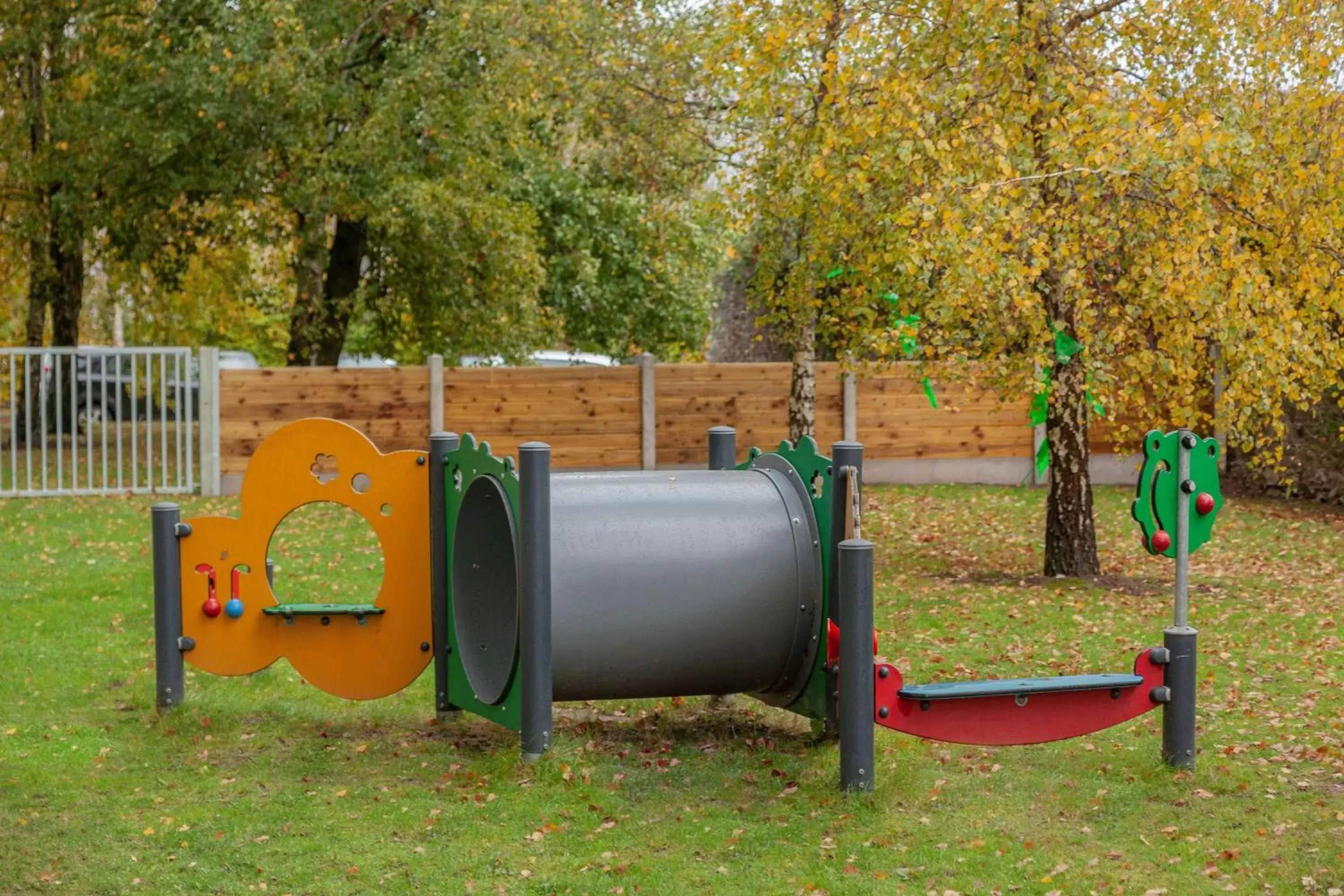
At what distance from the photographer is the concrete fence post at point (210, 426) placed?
1812 centimetres

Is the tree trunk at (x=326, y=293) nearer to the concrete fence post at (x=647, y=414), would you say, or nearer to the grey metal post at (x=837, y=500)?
the concrete fence post at (x=647, y=414)

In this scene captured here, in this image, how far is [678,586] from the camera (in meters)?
6.88

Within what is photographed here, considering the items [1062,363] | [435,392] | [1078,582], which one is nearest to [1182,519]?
[1062,363]

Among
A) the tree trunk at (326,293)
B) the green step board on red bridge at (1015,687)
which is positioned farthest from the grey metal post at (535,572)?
the tree trunk at (326,293)

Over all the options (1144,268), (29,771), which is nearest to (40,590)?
(29,771)

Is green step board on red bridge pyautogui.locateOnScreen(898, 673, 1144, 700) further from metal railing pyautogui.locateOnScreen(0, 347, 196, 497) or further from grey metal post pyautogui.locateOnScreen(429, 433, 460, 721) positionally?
metal railing pyautogui.locateOnScreen(0, 347, 196, 497)

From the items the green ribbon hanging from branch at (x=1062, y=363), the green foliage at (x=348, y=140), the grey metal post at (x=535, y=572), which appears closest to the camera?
the grey metal post at (x=535, y=572)

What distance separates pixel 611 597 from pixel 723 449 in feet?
5.93

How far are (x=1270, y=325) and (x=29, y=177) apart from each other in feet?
51.2

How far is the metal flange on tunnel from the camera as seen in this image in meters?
6.74

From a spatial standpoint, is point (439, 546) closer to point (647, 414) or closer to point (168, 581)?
point (168, 581)

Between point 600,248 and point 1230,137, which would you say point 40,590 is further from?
point 600,248

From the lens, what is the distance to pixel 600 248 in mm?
24844

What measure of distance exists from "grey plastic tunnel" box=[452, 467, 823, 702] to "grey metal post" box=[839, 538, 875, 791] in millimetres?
699
